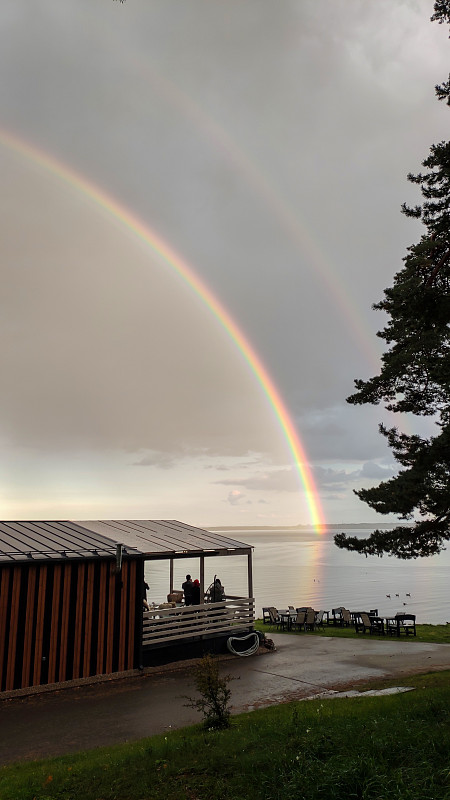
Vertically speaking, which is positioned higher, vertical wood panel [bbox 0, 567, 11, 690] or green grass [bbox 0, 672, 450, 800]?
vertical wood panel [bbox 0, 567, 11, 690]

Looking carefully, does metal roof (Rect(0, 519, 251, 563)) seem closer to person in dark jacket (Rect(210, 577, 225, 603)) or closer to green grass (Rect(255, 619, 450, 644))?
person in dark jacket (Rect(210, 577, 225, 603))

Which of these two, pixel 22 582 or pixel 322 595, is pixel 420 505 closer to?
pixel 22 582

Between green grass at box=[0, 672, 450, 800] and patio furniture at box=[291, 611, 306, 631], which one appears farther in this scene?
patio furniture at box=[291, 611, 306, 631]

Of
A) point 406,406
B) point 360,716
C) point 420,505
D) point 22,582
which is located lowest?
point 360,716

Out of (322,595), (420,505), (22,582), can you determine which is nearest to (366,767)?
(420,505)

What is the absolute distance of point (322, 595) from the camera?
4875cm

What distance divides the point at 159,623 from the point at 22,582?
167 inches

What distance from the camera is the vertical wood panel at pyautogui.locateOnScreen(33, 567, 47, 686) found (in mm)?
12102

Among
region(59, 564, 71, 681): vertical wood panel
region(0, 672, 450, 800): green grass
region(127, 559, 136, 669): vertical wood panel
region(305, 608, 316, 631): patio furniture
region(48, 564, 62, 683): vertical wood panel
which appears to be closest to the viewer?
region(0, 672, 450, 800): green grass

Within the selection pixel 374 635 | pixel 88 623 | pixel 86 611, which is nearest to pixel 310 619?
pixel 374 635

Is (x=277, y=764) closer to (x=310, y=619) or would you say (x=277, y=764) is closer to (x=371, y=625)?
(x=371, y=625)

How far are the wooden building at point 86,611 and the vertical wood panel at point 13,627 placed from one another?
20mm

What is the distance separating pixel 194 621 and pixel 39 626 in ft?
15.1

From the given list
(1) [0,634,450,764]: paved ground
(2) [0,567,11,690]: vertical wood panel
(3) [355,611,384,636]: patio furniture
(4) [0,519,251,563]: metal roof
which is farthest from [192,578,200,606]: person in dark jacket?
(3) [355,611,384,636]: patio furniture
